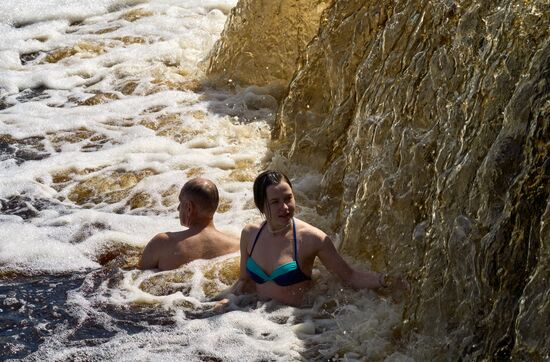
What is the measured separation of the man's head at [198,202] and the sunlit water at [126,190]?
338mm

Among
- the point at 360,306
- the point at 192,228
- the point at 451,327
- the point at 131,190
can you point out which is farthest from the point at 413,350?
the point at 131,190

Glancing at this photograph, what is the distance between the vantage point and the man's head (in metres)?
7.03

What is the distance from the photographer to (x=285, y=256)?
20.9 ft

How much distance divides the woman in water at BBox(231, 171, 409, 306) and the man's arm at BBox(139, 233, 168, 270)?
2.33 feet

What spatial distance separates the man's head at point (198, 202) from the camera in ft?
23.1

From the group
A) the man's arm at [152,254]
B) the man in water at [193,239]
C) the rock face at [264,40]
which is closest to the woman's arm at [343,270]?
the man in water at [193,239]

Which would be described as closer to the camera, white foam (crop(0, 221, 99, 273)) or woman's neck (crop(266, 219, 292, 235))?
woman's neck (crop(266, 219, 292, 235))

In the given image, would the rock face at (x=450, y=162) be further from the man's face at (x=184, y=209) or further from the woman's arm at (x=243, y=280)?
the man's face at (x=184, y=209)

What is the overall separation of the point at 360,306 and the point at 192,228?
1426 mm

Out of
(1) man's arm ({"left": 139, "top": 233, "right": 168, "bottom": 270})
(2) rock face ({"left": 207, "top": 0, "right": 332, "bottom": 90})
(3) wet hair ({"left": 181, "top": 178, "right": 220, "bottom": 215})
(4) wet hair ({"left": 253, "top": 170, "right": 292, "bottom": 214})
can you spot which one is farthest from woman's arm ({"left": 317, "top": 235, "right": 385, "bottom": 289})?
(2) rock face ({"left": 207, "top": 0, "right": 332, "bottom": 90})

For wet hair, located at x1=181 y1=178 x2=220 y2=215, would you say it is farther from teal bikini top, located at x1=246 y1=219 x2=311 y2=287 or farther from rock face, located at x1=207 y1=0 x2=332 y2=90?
rock face, located at x1=207 y1=0 x2=332 y2=90

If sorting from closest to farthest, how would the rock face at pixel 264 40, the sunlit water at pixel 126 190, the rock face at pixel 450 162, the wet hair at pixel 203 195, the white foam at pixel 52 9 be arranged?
the rock face at pixel 450 162 → the sunlit water at pixel 126 190 → the wet hair at pixel 203 195 → the rock face at pixel 264 40 → the white foam at pixel 52 9

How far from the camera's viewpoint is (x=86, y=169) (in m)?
8.76

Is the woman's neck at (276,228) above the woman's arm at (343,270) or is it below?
above
